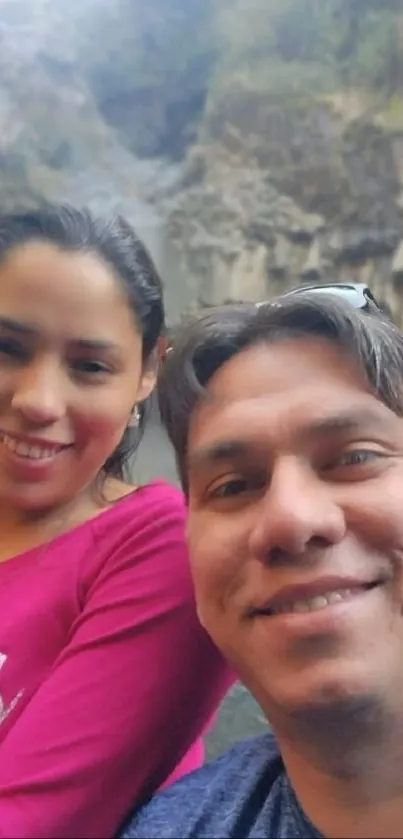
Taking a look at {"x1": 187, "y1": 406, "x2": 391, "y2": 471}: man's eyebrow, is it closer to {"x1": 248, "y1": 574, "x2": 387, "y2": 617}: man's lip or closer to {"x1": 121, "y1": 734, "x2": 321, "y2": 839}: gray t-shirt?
{"x1": 248, "y1": 574, "x2": 387, "y2": 617}: man's lip

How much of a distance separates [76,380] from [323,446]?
21 centimetres

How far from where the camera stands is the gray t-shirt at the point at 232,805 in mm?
494

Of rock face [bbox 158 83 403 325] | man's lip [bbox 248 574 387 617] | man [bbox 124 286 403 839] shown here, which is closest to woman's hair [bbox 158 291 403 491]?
man [bbox 124 286 403 839]

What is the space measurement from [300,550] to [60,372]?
24cm

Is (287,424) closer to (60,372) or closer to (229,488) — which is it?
(229,488)

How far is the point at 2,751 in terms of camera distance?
1.81ft

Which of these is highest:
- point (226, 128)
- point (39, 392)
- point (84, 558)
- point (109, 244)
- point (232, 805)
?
point (226, 128)

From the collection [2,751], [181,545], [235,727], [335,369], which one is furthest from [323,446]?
[235,727]

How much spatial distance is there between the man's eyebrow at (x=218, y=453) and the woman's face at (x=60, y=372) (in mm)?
119

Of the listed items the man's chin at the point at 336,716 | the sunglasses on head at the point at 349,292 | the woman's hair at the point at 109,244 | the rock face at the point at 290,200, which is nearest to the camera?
the man's chin at the point at 336,716

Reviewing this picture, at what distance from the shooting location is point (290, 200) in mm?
1033

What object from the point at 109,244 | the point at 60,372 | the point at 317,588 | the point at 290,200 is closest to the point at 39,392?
the point at 60,372

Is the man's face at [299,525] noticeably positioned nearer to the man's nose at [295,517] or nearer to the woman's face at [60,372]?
the man's nose at [295,517]

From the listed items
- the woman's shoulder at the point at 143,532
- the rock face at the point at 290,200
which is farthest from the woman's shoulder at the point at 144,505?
the rock face at the point at 290,200
